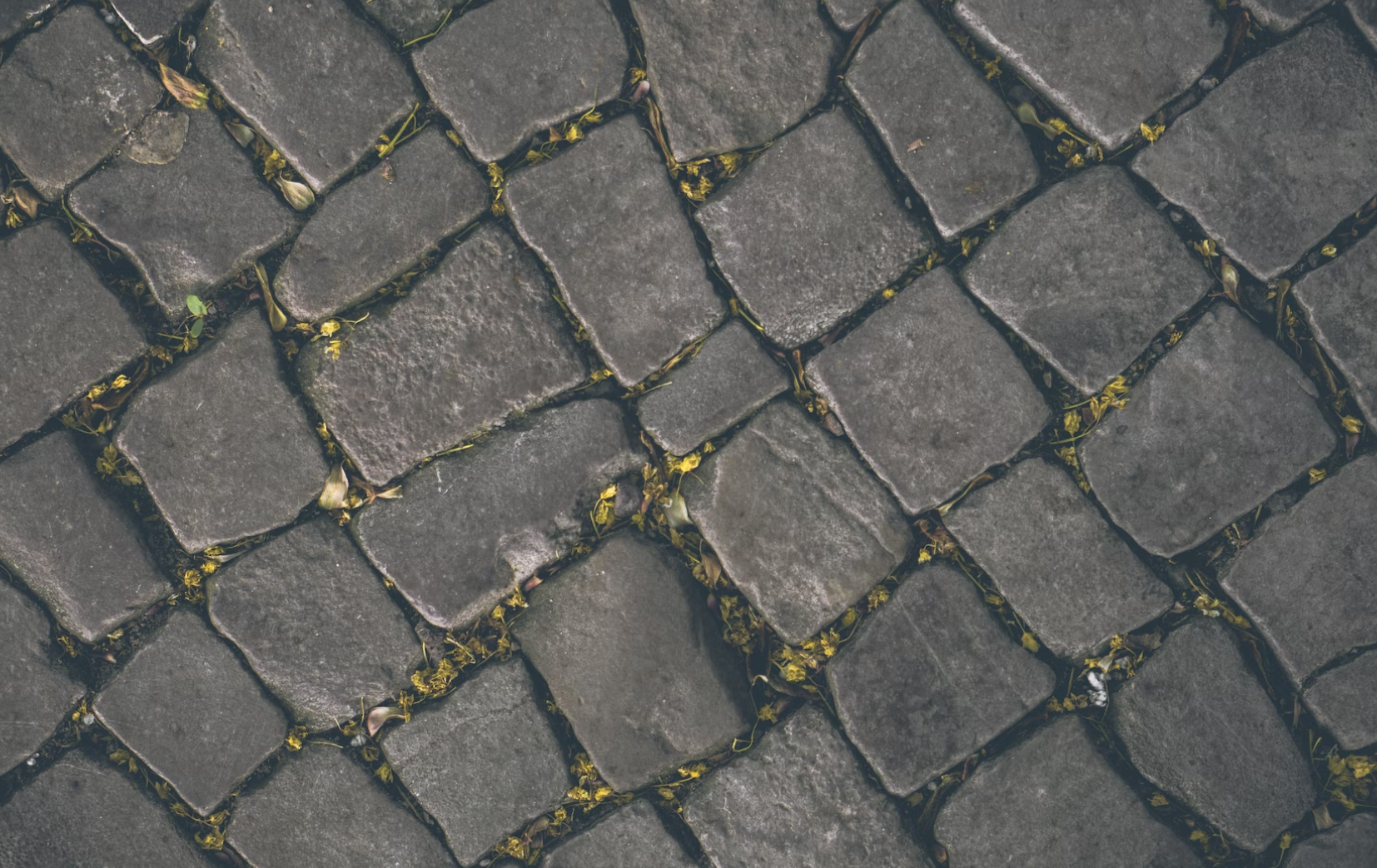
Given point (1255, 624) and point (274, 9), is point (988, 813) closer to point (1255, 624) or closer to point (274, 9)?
point (1255, 624)

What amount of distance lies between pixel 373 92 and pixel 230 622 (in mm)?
1661

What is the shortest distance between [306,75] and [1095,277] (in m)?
Result: 2.43

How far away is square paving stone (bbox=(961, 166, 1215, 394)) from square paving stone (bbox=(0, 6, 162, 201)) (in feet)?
8.68

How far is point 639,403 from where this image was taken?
7.04 feet

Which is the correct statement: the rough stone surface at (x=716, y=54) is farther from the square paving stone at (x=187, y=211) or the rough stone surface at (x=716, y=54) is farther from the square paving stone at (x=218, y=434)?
the square paving stone at (x=218, y=434)

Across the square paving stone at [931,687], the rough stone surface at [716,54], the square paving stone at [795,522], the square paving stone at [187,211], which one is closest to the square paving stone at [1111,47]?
the rough stone surface at [716,54]

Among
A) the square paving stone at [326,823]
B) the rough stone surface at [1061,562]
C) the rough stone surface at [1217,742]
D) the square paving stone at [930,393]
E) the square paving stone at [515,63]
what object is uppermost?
the square paving stone at [515,63]

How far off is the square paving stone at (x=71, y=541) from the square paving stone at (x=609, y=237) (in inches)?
59.7

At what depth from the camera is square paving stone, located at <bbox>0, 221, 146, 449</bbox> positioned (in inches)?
82.5

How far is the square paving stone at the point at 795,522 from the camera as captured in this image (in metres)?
2.12

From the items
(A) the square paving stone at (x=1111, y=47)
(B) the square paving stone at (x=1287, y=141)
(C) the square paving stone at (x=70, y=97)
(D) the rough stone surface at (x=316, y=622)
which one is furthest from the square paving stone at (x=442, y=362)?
(B) the square paving stone at (x=1287, y=141)

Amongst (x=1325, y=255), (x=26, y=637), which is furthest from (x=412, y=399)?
(x=1325, y=255)

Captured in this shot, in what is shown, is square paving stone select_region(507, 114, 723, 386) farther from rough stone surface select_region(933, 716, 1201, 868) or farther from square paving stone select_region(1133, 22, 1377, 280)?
rough stone surface select_region(933, 716, 1201, 868)

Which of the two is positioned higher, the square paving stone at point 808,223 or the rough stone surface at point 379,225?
the rough stone surface at point 379,225
